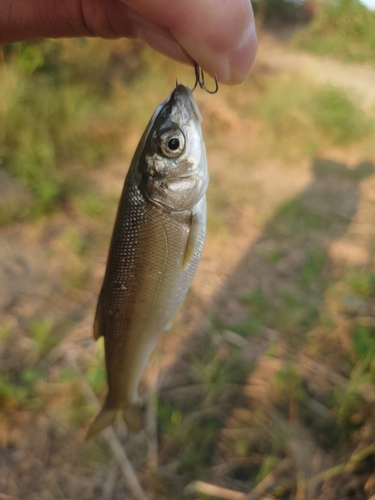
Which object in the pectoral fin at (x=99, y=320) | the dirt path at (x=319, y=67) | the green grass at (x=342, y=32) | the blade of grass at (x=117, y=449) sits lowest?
the blade of grass at (x=117, y=449)

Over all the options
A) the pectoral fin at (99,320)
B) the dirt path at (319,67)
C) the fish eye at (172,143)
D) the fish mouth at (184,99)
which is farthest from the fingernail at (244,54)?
the dirt path at (319,67)

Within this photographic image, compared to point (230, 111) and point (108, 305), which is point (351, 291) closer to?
point (108, 305)

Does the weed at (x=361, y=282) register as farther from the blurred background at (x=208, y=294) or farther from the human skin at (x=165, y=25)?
the human skin at (x=165, y=25)

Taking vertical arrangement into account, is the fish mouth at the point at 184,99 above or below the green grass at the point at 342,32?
below

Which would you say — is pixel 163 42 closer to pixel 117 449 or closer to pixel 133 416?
pixel 133 416

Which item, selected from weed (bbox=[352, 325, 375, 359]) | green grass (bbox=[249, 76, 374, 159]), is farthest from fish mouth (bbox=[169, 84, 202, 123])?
green grass (bbox=[249, 76, 374, 159])

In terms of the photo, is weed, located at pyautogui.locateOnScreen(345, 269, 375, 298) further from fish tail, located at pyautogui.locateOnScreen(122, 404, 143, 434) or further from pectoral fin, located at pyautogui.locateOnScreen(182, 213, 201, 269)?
pectoral fin, located at pyautogui.locateOnScreen(182, 213, 201, 269)

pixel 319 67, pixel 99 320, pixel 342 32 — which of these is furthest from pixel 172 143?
pixel 342 32
